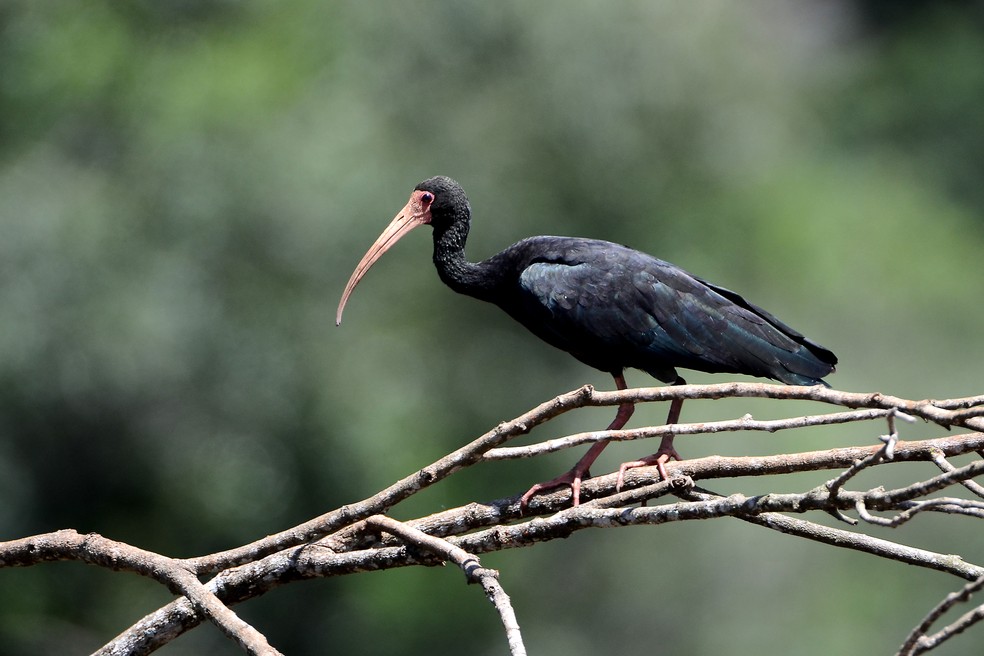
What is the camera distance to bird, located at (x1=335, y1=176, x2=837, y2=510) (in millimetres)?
7145

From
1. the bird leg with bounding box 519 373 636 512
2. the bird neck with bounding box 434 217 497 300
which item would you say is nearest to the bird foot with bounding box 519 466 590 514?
the bird leg with bounding box 519 373 636 512

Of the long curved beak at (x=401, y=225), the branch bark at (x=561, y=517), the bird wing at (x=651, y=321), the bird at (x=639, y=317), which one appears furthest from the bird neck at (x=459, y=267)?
the branch bark at (x=561, y=517)

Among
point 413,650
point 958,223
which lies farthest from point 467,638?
point 958,223

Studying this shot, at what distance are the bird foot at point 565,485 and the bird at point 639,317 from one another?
0.39 meters

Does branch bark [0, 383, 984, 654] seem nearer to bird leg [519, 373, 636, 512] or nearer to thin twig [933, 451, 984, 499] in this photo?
thin twig [933, 451, 984, 499]

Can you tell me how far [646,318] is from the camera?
739cm

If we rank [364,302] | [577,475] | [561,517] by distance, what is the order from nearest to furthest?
[561,517]
[577,475]
[364,302]

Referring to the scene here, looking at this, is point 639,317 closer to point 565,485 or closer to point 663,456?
point 663,456

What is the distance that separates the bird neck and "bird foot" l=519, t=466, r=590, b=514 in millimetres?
1626

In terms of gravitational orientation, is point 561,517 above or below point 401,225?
below

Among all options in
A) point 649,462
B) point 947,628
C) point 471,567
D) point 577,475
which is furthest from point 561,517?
point 649,462

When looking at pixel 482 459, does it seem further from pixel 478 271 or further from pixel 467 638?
pixel 467 638

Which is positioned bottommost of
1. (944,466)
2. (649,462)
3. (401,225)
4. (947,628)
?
(947,628)

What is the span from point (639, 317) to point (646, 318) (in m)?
0.04
